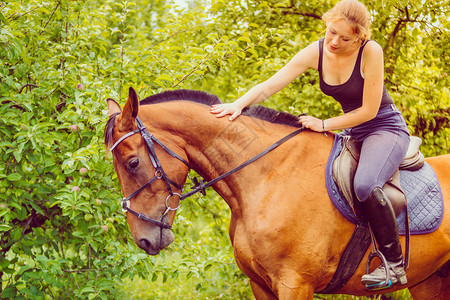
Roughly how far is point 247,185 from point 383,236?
89cm

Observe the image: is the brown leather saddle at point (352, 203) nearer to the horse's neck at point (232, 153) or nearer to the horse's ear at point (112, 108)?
the horse's neck at point (232, 153)

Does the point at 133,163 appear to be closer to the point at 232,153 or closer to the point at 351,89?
the point at 232,153

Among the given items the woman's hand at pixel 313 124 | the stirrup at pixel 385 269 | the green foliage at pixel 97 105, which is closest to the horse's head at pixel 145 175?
the green foliage at pixel 97 105

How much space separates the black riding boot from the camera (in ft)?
9.29

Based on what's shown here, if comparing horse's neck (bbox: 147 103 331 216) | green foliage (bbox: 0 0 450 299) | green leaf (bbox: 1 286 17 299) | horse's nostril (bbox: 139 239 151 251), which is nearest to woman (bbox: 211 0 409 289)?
horse's neck (bbox: 147 103 331 216)

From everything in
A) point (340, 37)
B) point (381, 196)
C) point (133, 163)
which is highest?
point (340, 37)

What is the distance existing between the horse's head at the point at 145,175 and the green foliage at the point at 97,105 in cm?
71

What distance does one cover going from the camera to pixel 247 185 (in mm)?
2936

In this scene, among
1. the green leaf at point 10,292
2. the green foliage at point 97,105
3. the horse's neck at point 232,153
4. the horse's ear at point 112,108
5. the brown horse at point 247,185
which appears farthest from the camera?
the green leaf at point 10,292

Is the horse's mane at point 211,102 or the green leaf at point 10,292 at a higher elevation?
the horse's mane at point 211,102

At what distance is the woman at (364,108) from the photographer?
2844 mm

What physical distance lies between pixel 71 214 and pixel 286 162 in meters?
1.82

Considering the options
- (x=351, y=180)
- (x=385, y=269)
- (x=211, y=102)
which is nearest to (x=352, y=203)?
(x=351, y=180)

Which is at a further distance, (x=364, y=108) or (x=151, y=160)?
(x=364, y=108)
